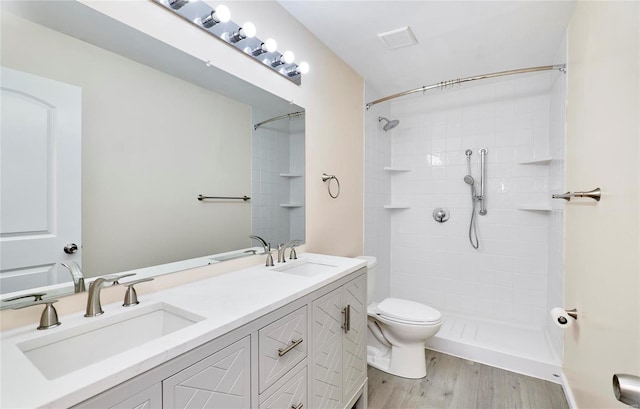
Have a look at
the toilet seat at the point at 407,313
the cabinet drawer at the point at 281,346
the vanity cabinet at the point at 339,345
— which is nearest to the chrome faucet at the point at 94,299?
the cabinet drawer at the point at 281,346

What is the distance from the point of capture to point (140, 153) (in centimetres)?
117

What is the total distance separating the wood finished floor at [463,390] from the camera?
184cm

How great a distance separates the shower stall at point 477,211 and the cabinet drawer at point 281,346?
1654mm

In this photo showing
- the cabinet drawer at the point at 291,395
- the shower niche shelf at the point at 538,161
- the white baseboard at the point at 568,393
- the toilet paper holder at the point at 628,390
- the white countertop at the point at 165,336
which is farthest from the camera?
the shower niche shelf at the point at 538,161

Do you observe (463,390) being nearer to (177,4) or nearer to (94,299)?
(94,299)

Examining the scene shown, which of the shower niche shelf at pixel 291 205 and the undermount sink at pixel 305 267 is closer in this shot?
the undermount sink at pixel 305 267

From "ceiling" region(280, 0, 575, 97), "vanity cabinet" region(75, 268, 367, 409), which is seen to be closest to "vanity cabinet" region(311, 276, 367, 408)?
"vanity cabinet" region(75, 268, 367, 409)

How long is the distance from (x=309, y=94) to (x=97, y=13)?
1.22 metres

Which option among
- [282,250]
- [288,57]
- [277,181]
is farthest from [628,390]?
[288,57]

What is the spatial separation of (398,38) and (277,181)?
1311 millimetres

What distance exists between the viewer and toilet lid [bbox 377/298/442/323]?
204 cm

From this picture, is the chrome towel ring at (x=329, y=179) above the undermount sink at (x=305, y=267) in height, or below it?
above

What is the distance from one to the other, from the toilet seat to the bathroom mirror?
108 centimetres

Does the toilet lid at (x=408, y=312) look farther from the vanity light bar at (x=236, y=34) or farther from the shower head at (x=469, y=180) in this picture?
the vanity light bar at (x=236, y=34)
